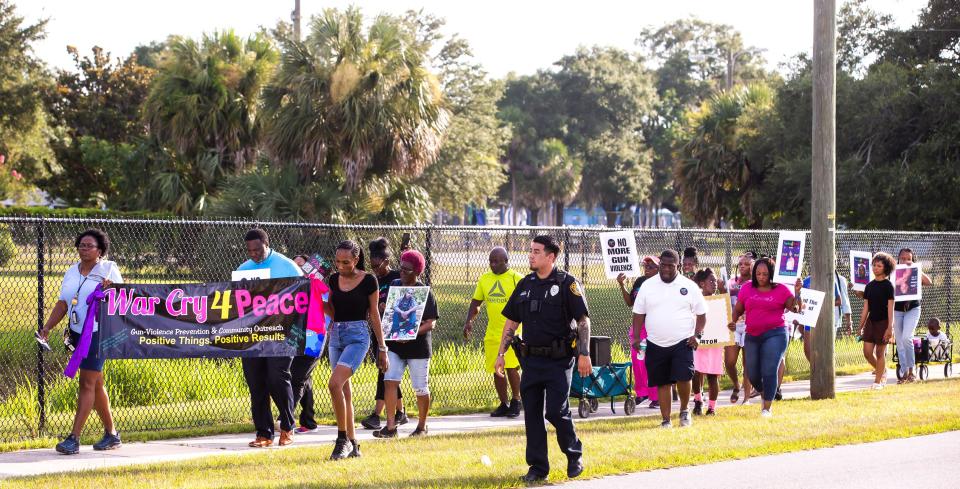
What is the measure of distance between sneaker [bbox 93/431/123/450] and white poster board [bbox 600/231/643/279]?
19.3ft

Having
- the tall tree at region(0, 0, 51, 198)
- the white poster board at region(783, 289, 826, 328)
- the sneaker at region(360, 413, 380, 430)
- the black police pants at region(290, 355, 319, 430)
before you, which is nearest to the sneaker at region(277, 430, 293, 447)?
the black police pants at region(290, 355, 319, 430)

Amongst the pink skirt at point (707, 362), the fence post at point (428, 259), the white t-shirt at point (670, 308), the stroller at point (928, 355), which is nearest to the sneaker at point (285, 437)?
the fence post at point (428, 259)

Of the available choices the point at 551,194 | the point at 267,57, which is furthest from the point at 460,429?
the point at 551,194

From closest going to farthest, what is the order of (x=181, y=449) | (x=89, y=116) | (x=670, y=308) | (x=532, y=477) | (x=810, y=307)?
(x=532, y=477) → (x=181, y=449) → (x=670, y=308) → (x=810, y=307) → (x=89, y=116)

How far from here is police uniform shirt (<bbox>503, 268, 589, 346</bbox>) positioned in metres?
8.81

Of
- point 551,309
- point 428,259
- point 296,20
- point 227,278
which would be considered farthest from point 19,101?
point 551,309

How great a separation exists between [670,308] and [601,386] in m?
1.91

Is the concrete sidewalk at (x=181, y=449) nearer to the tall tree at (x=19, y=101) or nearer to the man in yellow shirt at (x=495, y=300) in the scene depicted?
the man in yellow shirt at (x=495, y=300)

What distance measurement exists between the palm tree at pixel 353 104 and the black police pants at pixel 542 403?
45.1ft

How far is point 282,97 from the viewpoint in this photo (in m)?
23.4

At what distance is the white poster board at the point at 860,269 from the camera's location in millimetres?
17484

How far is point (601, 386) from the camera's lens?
1322 cm

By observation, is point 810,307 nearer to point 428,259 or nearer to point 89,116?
point 428,259

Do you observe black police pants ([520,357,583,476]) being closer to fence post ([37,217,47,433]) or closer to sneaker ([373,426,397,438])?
sneaker ([373,426,397,438])
